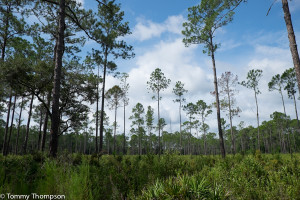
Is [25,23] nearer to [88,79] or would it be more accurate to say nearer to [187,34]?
[88,79]

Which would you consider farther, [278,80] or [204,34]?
[278,80]

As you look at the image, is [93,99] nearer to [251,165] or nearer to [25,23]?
[25,23]

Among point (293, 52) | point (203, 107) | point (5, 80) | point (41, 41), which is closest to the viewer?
point (293, 52)

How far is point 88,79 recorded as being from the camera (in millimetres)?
13680

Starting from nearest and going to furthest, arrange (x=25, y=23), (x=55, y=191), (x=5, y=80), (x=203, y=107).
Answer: (x=55, y=191), (x=5, y=80), (x=25, y=23), (x=203, y=107)

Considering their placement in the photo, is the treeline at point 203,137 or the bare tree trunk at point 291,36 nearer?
the bare tree trunk at point 291,36

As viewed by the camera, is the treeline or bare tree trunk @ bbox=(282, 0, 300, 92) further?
the treeline

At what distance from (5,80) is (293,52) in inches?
573

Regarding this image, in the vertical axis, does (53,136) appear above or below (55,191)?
above

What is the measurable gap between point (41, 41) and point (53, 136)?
14080 millimetres

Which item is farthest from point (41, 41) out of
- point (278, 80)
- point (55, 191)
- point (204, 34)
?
point (278, 80)

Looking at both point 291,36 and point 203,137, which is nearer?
point 291,36

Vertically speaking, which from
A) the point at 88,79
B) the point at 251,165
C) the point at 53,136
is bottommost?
→ the point at 251,165

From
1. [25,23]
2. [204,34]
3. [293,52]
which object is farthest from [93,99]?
[293,52]
